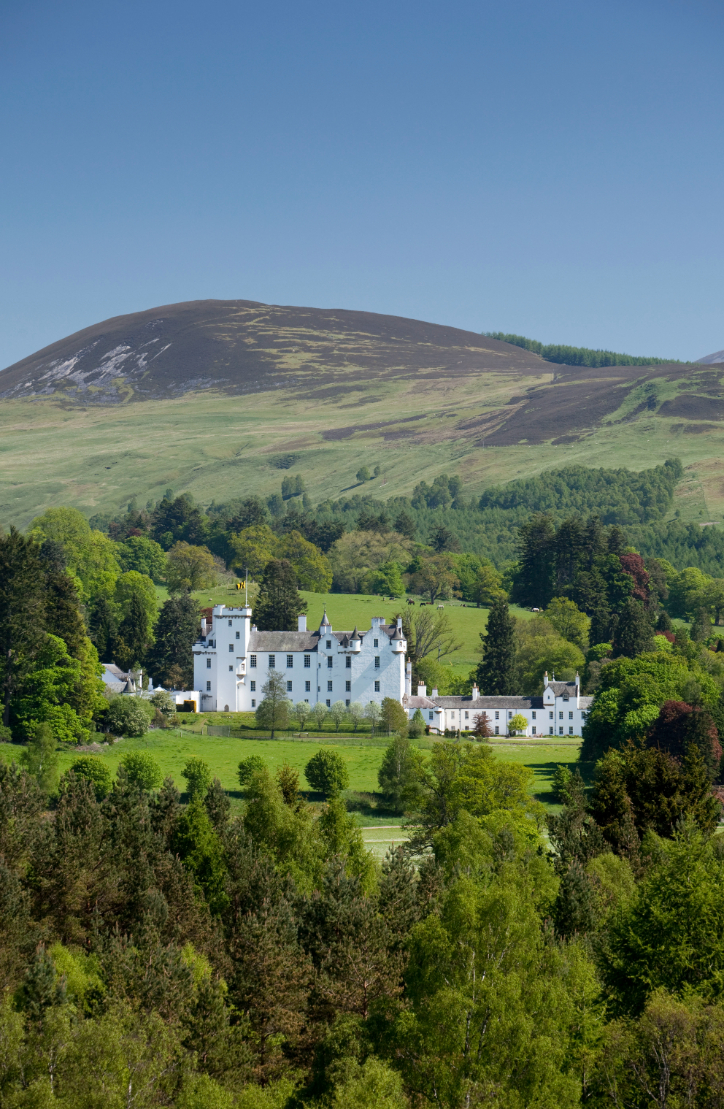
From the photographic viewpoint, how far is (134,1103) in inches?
1168

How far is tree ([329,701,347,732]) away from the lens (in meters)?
104

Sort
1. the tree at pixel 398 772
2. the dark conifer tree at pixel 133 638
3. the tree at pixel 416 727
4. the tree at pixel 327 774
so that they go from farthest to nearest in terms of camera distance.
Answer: the dark conifer tree at pixel 133 638 < the tree at pixel 416 727 < the tree at pixel 327 774 < the tree at pixel 398 772

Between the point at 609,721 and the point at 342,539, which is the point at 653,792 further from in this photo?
the point at 342,539

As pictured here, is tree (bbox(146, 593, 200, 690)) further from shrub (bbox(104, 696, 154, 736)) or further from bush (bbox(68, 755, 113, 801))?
bush (bbox(68, 755, 113, 801))

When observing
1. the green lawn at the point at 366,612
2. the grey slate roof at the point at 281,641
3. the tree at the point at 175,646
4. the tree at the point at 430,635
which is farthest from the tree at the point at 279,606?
the tree at the point at 430,635

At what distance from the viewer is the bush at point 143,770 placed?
71938 mm

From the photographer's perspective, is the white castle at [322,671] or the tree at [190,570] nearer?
the white castle at [322,671]

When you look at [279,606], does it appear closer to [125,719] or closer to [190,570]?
[190,570]

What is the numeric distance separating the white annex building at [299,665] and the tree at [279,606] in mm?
9132

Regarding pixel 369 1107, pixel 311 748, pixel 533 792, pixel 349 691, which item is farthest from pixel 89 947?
pixel 349 691

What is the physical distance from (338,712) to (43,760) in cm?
3692

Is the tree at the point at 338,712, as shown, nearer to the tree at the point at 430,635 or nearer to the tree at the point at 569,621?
the tree at the point at 430,635

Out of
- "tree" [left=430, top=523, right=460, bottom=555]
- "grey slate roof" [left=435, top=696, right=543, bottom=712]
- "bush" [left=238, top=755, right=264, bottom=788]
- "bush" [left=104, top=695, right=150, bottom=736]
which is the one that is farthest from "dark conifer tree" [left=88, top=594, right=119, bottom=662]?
"tree" [left=430, top=523, right=460, bottom=555]

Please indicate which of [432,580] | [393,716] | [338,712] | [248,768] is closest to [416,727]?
[393,716]
